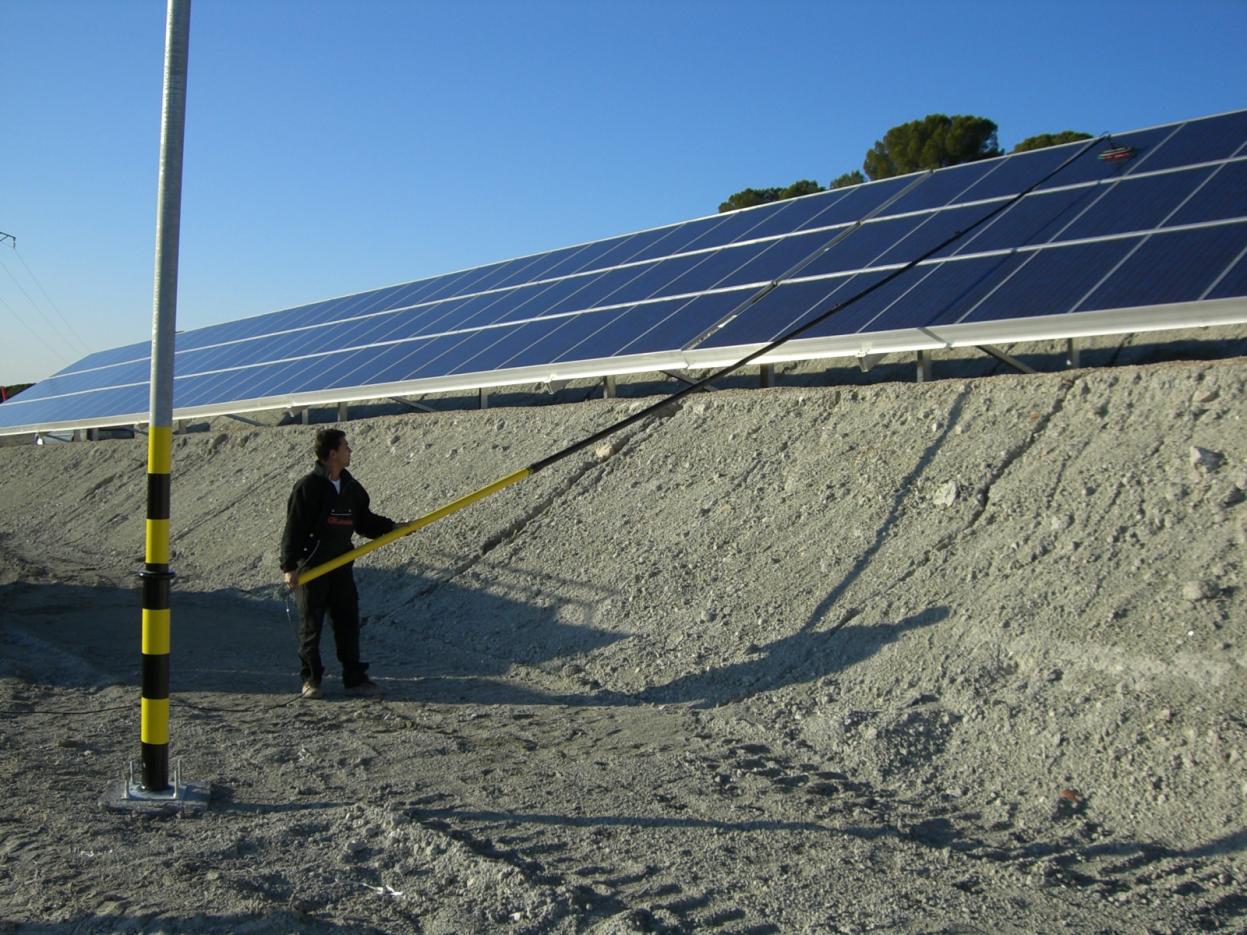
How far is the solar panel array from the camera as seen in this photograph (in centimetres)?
874

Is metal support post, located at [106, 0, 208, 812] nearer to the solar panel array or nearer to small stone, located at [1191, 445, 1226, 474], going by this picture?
small stone, located at [1191, 445, 1226, 474]

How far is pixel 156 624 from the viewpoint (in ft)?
17.6

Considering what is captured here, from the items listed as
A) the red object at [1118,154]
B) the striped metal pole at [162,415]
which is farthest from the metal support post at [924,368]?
the striped metal pole at [162,415]

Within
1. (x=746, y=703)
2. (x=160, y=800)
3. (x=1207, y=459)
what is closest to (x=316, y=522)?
(x=160, y=800)

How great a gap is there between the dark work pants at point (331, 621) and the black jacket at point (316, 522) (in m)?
0.18

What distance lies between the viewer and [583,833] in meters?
4.83

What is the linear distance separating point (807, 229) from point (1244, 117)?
15.8 ft

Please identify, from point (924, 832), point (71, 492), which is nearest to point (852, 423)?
point (924, 832)

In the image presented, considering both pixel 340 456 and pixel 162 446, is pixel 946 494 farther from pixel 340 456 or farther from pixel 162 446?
pixel 162 446

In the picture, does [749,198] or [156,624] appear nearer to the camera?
[156,624]

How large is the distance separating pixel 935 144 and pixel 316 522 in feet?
122

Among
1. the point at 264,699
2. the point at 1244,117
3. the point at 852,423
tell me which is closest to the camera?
A: the point at 264,699

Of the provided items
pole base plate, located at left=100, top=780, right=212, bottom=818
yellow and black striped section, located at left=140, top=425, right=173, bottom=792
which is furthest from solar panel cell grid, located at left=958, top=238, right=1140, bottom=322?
pole base plate, located at left=100, top=780, right=212, bottom=818

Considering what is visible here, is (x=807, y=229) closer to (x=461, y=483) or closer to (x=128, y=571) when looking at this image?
(x=461, y=483)
